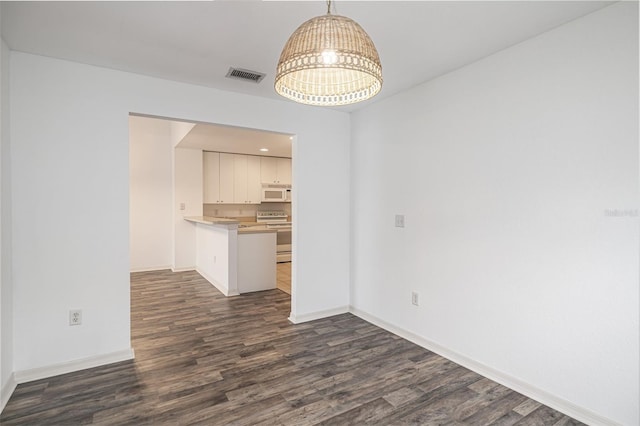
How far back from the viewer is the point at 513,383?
233 centimetres

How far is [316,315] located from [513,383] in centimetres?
200

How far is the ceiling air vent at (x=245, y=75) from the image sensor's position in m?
2.76

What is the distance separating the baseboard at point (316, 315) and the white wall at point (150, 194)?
3.76m

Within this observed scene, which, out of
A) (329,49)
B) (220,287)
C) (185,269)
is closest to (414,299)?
(329,49)

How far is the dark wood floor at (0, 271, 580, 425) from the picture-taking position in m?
2.02

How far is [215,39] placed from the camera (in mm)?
2246

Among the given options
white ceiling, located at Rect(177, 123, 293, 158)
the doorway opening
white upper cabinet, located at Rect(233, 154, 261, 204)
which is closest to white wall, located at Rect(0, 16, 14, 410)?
white ceiling, located at Rect(177, 123, 293, 158)

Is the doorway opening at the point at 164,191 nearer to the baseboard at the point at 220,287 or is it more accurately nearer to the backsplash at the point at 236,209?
the backsplash at the point at 236,209

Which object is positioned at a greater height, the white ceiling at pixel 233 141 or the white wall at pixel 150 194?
the white ceiling at pixel 233 141

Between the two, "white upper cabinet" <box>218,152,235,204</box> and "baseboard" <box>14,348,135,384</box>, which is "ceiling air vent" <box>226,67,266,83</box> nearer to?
"baseboard" <box>14,348,135,384</box>

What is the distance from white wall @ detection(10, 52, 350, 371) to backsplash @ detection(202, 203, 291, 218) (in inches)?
170

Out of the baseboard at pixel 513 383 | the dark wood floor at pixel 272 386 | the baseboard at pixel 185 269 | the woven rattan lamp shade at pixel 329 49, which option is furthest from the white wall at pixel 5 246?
the baseboard at pixel 185 269

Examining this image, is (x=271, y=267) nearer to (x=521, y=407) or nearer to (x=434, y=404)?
(x=434, y=404)

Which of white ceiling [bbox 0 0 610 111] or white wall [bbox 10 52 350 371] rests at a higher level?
white ceiling [bbox 0 0 610 111]
